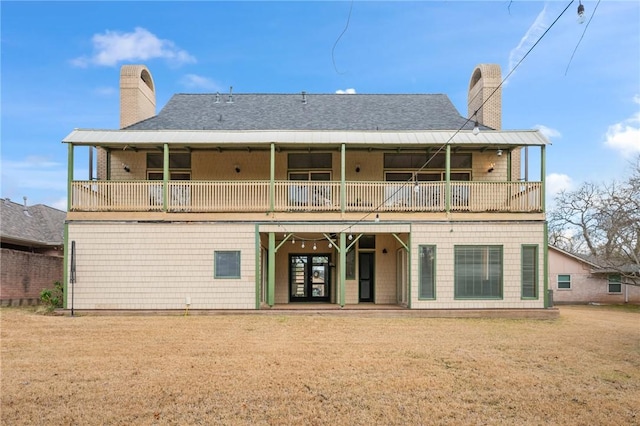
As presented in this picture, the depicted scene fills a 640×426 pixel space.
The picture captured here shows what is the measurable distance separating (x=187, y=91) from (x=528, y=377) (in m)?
17.3

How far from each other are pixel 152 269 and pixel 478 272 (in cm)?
935

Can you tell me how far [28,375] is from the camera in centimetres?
818

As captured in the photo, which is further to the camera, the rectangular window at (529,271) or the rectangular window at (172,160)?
the rectangular window at (172,160)

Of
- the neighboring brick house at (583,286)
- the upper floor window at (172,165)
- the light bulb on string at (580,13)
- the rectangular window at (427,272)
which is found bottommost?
the neighboring brick house at (583,286)

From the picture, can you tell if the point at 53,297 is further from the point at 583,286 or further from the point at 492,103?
the point at 583,286

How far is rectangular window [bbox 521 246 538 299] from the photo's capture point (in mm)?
16031

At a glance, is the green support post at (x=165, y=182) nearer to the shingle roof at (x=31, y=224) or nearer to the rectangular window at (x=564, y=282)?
the shingle roof at (x=31, y=224)

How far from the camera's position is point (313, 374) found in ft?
27.3

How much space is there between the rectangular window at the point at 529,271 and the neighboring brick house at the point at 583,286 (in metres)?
Result: 14.6

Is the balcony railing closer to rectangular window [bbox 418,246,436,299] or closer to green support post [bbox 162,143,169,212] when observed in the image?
green support post [bbox 162,143,169,212]

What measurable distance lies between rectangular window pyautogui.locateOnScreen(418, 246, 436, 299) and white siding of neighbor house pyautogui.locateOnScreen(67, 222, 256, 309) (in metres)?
4.85

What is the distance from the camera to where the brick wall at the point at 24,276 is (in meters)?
18.2

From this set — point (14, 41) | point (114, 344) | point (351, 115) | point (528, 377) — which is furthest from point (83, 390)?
point (351, 115)

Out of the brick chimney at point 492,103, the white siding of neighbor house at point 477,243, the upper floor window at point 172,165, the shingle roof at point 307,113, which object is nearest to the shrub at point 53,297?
the upper floor window at point 172,165
